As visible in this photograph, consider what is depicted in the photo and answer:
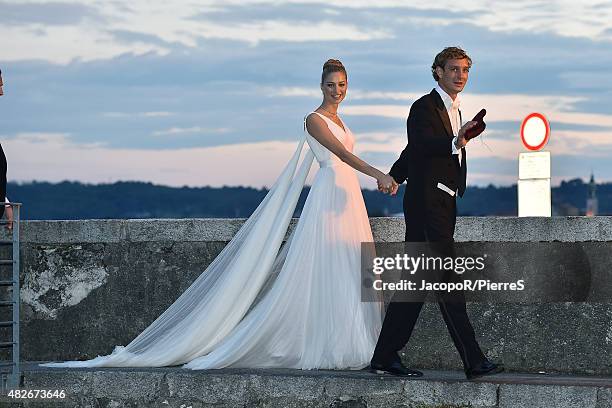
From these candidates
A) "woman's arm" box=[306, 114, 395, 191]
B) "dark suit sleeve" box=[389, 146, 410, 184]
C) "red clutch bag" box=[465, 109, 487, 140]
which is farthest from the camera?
"woman's arm" box=[306, 114, 395, 191]

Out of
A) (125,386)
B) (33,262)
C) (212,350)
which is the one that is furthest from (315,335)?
(33,262)

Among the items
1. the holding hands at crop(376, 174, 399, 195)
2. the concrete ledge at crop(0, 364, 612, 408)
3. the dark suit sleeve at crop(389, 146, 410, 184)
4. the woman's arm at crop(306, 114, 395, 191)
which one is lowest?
the concrete ledge at crop(0, 364, 612, 408)

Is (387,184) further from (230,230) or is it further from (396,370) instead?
(230,230)

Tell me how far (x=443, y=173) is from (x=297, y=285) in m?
1.52

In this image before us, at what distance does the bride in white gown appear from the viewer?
829 centimetres

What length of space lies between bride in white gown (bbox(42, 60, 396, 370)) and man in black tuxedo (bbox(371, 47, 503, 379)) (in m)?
0.59

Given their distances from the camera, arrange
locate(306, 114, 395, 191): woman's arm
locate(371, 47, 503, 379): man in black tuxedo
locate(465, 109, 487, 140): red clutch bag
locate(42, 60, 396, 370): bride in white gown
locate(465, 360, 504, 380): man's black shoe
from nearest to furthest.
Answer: locate(465, 109, 487, 140): red clutch bag
locate(371, 47, 503, 379): man in black tuxedo
locate(465, 360, 504, 380): man's black shoe
locate(306, 114, 395, 191): woman's arm
locate(42, 60, 396, 370): bride in white gown

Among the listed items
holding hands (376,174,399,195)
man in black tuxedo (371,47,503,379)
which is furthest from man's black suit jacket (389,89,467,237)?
holding hands (376,174,399,195)

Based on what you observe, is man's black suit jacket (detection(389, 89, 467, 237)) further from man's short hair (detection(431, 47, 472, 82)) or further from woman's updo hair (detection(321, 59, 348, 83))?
woman's updo hair (detection(321, 59, 348, 83))

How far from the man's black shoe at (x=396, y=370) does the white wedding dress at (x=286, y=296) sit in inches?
13.4

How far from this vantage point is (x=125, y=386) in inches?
329

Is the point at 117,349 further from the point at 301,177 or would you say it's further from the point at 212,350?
the point at 301,177

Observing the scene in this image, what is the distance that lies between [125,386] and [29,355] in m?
1.52

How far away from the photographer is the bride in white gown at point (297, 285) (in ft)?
27.2
